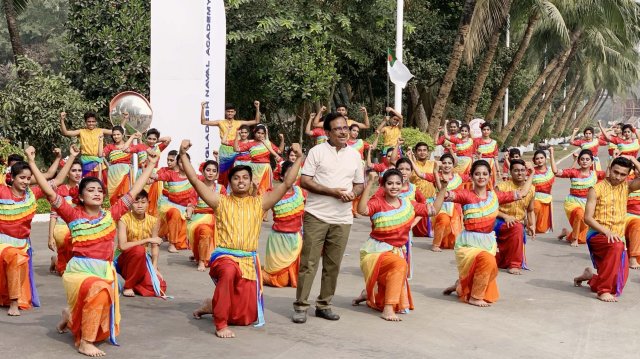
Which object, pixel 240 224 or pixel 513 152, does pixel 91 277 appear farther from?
pixel 513 152

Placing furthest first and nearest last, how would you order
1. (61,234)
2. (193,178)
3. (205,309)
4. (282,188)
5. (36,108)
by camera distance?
(36,108)
(61,234)
(205,309)
(282,188)
(193,178)

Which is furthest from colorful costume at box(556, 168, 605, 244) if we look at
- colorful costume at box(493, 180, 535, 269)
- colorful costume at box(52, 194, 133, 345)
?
colorful costume at box(52, 194, 133, 345)

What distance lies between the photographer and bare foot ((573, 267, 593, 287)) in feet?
33.6

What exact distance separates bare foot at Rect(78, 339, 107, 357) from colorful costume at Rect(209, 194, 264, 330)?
1098 mm

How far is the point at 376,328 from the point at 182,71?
10.5 metres

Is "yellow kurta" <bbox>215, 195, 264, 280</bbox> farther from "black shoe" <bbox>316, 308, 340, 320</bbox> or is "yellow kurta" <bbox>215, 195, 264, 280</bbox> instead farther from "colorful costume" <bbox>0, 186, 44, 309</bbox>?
"colorful costume" <bbox>0, 186, 44, 309</bbox>

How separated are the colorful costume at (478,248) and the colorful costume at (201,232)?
10.8ft

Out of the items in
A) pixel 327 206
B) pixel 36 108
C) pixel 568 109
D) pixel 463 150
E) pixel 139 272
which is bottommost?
pixel 139 272

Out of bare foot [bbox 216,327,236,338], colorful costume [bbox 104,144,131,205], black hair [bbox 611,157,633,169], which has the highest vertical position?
black hair [bbox 611,157,633,169]

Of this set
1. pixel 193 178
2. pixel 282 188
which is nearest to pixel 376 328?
pixel 282 188

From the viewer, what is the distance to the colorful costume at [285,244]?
10.3 m

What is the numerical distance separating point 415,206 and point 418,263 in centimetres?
318

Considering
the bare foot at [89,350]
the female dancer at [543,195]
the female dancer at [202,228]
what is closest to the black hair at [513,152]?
the female dancer at [543,195]

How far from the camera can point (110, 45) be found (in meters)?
21.5
